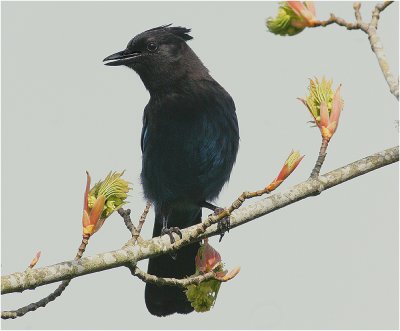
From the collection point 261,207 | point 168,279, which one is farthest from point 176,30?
point 168,279

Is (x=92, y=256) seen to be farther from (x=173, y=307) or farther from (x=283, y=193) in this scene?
(x=173, y=307)

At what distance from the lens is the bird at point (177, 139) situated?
615cm

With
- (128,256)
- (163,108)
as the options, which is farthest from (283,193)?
(163,108)

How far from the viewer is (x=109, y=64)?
248 inches

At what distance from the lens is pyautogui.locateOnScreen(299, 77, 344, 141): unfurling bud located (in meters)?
3.71

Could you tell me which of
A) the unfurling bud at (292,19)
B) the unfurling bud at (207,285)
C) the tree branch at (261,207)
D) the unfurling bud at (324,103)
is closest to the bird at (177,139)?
the unfurling bud at (207,285)

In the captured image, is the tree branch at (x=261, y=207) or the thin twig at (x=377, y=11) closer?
the thin twig at (x=377, y=11)

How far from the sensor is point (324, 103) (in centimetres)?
371

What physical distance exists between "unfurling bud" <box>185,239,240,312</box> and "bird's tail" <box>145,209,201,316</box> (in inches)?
52.6

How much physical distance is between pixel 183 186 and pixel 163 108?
677 mm

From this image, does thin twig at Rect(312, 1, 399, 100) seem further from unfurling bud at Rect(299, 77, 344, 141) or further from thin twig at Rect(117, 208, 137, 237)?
thin twig at Rect(117, 208, 137, 237)

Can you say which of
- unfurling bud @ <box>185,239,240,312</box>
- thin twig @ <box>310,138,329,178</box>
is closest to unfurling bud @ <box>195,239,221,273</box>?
unfurling bud @ <box>185,239,240,312</box>

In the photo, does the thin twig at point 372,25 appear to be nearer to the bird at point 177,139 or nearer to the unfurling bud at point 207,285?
the unfurling bud at point 207,285

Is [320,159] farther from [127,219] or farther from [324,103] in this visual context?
[127,219]
